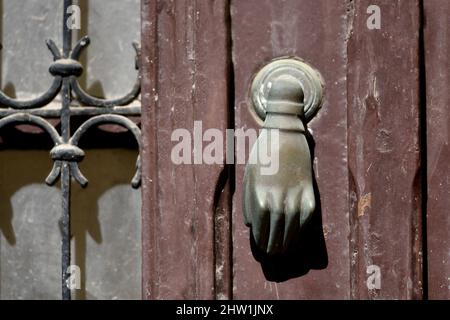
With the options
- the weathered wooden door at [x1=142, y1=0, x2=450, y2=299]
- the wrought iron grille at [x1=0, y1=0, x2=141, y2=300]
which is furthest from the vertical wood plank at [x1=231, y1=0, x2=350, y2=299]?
the wrought iron grille at [x1=0, y1=0, x2=141, y2=300]

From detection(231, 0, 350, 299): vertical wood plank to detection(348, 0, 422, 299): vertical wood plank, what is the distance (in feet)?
0.10

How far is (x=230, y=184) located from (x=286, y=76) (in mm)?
148

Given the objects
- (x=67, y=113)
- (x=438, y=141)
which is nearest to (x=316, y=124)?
(x=438, y=141)

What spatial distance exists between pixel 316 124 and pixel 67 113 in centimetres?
34

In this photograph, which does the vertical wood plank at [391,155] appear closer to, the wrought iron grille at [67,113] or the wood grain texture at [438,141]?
the wood grain texture at [438,141]

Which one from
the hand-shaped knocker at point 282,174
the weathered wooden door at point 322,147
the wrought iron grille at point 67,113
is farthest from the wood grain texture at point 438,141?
the wrought iron grille at point 67,113

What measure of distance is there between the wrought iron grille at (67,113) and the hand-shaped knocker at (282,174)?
0.22 metres

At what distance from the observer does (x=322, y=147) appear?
963 mm

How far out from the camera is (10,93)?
1144 millimetres

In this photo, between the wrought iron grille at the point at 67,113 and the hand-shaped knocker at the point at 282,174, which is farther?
the wrought iron grille at the point at 67,113

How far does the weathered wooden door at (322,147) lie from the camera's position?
3.05ft

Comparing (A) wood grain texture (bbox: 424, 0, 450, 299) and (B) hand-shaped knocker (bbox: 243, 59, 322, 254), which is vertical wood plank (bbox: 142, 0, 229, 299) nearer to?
(B) hand-shaped knocker (bbox: 243, 59, 322, 254)
